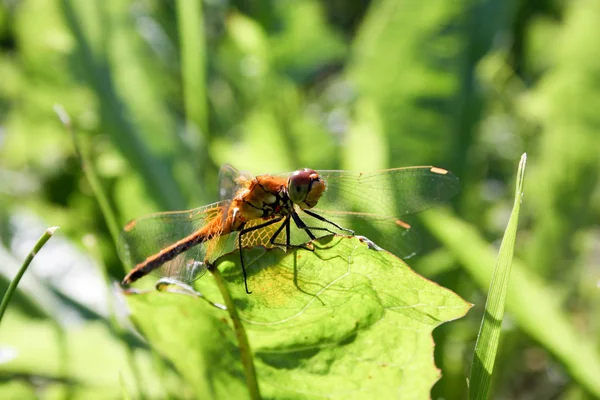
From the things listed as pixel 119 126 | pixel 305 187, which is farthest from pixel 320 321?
pixel 119 126

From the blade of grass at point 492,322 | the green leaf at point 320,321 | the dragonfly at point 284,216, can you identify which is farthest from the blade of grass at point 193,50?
the blade of grass at point 492,322

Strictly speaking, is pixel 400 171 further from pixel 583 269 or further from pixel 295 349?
pixel 583 269

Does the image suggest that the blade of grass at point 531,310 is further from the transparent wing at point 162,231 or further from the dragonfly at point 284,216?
the transparent wing at point 162,231

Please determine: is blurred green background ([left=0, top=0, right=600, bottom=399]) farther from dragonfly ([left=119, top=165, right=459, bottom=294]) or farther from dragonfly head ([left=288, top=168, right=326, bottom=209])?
dragonfly head ([left=288, top=168, right=326, bottom=209])

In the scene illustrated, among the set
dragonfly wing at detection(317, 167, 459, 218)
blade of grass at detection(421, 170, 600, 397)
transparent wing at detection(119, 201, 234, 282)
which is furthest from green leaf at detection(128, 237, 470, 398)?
blade of grass at detection(421, 170, 600, 397)

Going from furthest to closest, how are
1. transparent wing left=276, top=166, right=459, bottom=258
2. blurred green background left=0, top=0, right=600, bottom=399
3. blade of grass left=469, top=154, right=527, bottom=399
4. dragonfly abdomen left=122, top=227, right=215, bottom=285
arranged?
blurred green background left=0, top=0, right=600, bottom=399 → transparent wing left=276, top=166, right=459, bottom=258 → dragonfly abdomen left=122, top=227, right=215, bottom=285 → blade of grass left=469, top=154, right=527, bottom=399

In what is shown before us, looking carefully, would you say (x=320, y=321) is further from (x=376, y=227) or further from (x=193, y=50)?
(x=193, y=50)
